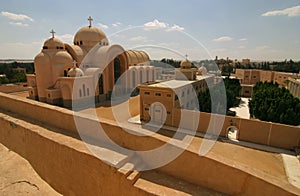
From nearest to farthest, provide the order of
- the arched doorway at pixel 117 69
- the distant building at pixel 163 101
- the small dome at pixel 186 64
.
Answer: the distant building at pixel 163 101, the small dome at pixel 186 64, the arched doorway at pixel 117 69

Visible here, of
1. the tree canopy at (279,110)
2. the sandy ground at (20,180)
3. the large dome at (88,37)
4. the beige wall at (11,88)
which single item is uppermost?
the large dome at (88,37)

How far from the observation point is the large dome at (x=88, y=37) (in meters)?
24.4

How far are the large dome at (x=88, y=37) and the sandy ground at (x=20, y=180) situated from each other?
63.9 feet

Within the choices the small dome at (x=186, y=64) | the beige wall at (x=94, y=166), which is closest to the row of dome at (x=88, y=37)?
the small dome at (x=186, y=64)

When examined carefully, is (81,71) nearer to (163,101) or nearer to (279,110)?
(163,101)

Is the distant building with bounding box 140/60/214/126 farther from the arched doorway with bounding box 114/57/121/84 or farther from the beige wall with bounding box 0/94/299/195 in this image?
the beige wall with bounding box 0/94/299/195

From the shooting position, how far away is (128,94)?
26625mm

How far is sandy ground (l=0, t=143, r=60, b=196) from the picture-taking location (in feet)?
20.0

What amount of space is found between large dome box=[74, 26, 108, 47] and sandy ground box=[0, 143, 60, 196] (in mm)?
19471

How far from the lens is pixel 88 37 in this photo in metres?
24.3

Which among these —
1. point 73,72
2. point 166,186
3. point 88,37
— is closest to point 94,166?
point 166,186

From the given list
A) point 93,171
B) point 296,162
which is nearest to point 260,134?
point 296,162

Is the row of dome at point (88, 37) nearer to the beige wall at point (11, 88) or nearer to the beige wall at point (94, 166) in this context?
the beige wall at point (11, 88)

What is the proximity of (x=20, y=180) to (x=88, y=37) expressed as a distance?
845 inches
